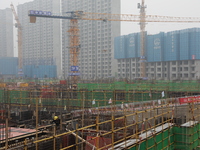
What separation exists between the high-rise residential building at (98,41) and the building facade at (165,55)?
768cm

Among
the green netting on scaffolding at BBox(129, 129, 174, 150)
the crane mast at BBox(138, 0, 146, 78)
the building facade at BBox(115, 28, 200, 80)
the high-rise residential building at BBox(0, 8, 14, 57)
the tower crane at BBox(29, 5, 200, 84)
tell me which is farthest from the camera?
the high-rise residential building at BBox(0, 8, 14, 57)

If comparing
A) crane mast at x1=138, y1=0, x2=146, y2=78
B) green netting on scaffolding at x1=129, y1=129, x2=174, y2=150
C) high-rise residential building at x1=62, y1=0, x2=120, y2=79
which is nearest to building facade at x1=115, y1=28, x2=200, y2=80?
crane mast at x1=138, y1=0, x2=146, y2=78

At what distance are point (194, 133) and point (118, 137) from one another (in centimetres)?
284

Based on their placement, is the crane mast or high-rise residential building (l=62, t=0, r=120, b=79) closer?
the crane mast

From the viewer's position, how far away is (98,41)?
299 feet

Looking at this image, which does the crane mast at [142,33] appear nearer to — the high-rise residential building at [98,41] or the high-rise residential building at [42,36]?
the high-rise residential building at [98,41]

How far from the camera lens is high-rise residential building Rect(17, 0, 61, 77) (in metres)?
99.1

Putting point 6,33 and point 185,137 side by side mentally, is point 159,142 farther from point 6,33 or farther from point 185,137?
point 6,33

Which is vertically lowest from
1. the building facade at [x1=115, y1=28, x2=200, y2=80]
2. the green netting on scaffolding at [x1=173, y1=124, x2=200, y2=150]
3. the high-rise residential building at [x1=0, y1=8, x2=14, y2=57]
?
the green netting on scaffolding at [x1=173, y1=124, x2=200, y2=150]

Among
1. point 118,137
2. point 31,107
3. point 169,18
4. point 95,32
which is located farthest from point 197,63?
point 118,137

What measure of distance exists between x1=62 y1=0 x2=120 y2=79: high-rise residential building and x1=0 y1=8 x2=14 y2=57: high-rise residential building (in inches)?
858

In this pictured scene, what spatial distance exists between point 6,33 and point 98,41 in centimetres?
3843

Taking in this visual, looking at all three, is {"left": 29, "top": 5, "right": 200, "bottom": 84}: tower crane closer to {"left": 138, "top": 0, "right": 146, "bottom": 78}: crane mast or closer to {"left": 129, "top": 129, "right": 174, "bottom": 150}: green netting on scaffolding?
{"left": 138, "top": 0, "right": 146, "bottom": 78}: crane mast

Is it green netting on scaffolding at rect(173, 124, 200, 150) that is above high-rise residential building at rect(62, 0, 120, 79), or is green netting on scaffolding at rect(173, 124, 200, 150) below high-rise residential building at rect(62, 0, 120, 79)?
below
